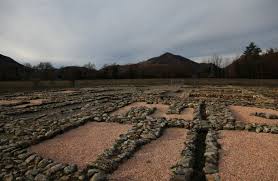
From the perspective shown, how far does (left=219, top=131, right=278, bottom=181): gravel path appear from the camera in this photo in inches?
226

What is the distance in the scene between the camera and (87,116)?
11828mm

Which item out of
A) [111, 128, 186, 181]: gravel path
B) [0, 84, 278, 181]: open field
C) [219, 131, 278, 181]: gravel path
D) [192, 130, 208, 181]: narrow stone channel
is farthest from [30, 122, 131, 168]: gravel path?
[219, 131, 278, 181]: gravel path

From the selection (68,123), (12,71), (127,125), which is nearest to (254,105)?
(127,125)

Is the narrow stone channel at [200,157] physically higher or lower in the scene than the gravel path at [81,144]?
lower

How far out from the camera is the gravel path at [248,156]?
5.73 m

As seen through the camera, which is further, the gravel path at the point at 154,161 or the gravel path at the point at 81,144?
the gravel path at the point at 81,144

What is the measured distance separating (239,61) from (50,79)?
144 ft

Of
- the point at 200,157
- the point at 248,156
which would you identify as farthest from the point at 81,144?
the point at 248,156

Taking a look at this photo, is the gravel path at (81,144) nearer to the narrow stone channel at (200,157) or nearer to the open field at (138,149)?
the open field at (138,149)

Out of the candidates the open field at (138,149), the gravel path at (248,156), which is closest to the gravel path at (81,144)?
the open field at (138,149)

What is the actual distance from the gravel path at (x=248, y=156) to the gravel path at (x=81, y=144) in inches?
141

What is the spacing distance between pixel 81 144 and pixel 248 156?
16.7ft

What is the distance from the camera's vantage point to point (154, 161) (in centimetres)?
657

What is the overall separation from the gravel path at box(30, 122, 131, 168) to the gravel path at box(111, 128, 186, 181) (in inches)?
43.8
